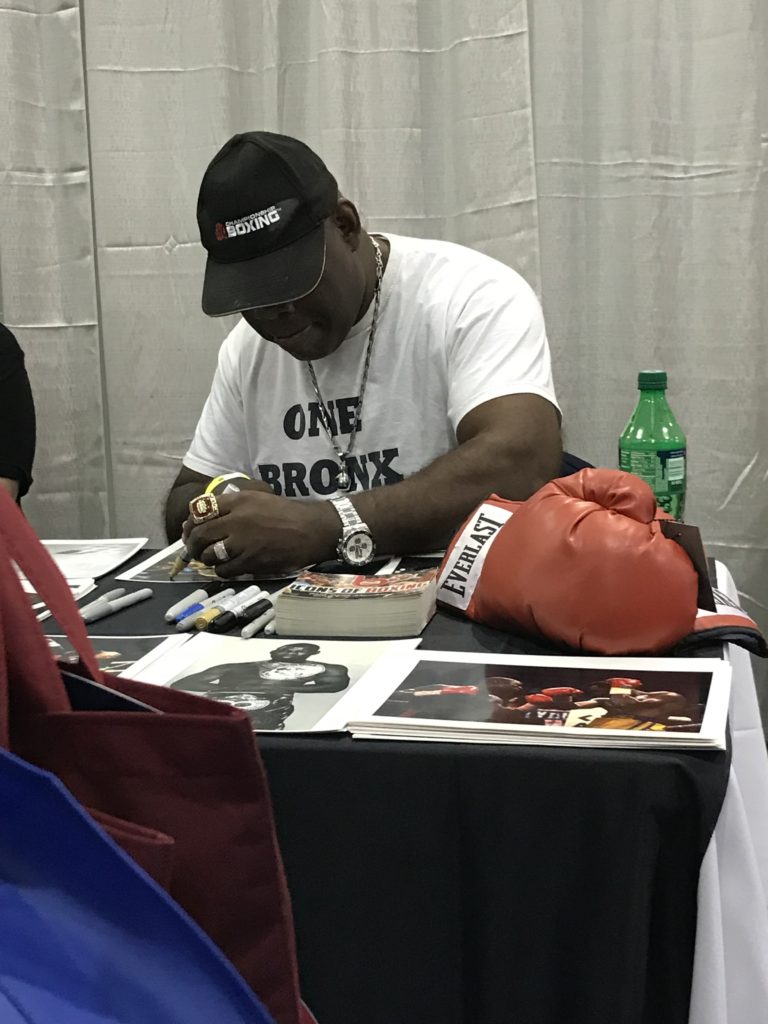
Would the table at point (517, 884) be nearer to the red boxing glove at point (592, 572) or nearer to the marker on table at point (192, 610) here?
the red boxing glove at point (592, 572)

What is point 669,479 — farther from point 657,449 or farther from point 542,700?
point 542,700

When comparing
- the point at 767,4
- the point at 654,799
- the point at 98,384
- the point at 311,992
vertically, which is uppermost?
the point at 767,4

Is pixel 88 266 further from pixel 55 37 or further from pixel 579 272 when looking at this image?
pixel 579 272

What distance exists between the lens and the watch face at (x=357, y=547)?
1.37 metres

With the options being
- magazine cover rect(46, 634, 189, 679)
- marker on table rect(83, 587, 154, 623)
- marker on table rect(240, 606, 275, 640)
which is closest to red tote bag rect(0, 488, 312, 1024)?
magazine cover rect(46, 634, 189, 679)

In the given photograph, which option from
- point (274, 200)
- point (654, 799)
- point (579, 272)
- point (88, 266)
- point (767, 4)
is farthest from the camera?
point (88, 266)

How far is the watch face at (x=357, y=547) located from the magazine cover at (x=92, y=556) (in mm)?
309

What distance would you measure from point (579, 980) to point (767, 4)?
1804mm

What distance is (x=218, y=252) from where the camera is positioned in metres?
1.55

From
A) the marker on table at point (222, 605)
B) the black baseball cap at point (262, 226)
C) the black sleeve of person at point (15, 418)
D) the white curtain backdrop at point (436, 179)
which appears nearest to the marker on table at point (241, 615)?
the marker on table at point (222, 605)

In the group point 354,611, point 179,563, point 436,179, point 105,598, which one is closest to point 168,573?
point 179,563

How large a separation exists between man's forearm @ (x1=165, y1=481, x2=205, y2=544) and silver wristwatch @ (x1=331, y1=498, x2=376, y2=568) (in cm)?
42

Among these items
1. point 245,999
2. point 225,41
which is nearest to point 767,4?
point 225,41

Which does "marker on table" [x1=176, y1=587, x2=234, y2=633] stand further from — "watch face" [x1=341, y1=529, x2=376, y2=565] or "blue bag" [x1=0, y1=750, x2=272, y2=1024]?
"blue bag" [x1=0, y1=750, x2=272, y2=1024]
